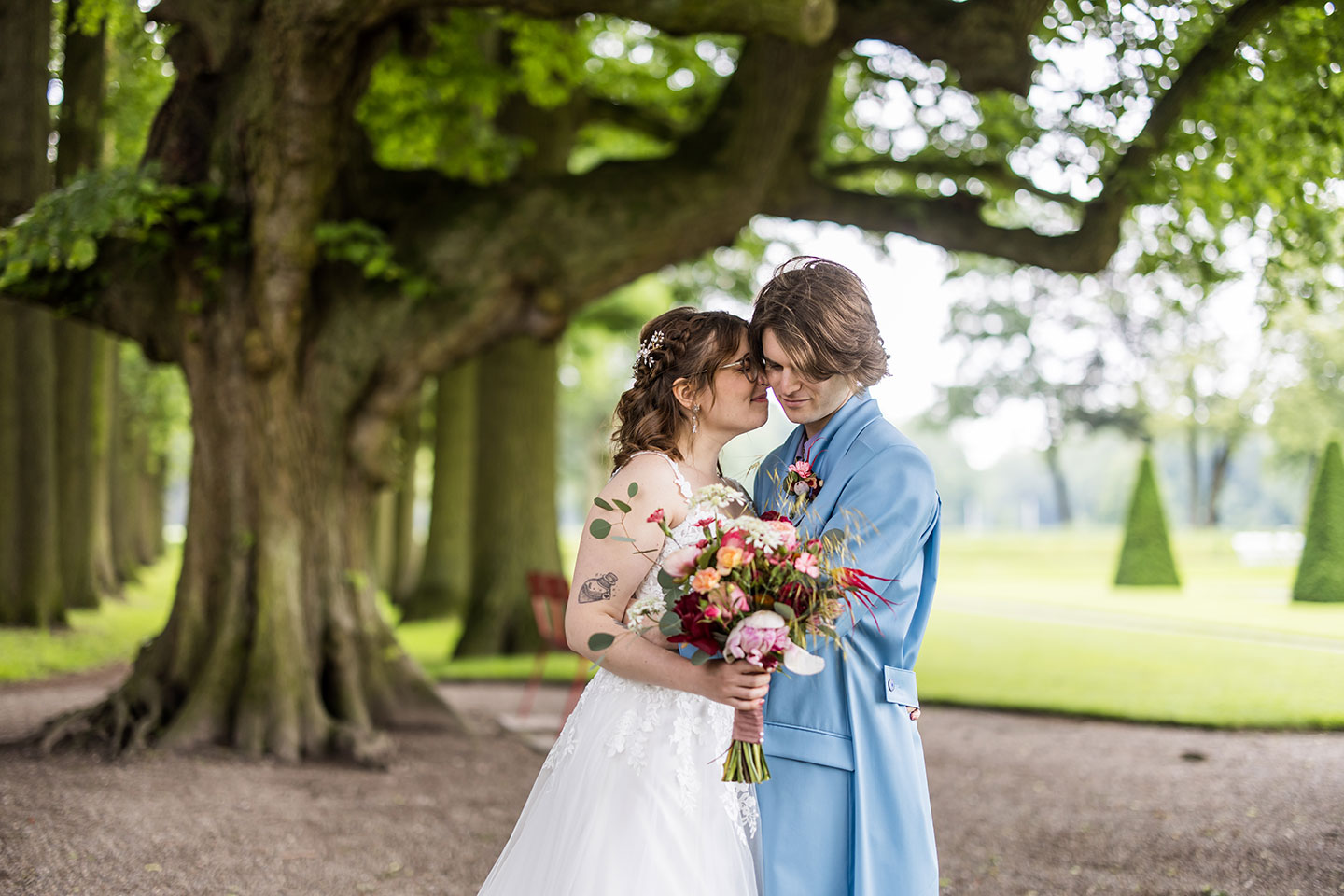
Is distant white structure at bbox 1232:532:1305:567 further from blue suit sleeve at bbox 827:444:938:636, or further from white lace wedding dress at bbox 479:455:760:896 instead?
white lace wedding dress at bbox 479:455:760:896

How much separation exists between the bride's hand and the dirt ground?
3229 mm

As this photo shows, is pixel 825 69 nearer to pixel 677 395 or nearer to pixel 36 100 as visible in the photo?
pixel 677 395

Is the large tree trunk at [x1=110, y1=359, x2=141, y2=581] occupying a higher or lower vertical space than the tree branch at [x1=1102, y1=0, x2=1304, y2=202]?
lower

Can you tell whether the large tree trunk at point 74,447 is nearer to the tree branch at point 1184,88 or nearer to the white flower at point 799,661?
the tree branch at point 1184,88

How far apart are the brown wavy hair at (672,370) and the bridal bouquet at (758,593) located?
24.3 inches

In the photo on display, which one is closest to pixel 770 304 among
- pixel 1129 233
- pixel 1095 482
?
pixel 1129 233

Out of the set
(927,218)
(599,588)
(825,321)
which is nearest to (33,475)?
(927,218)

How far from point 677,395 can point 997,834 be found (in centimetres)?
434

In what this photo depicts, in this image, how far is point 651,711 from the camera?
2.95 m

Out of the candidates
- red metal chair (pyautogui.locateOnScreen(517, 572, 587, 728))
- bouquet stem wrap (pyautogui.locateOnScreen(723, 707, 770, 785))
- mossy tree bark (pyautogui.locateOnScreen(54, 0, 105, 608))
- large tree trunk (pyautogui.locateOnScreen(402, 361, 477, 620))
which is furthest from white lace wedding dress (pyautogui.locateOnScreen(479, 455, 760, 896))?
large tree trunk (pyautogui.locateOnScreen(402, 361, 477, 620))

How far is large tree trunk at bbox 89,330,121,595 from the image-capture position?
643 inches

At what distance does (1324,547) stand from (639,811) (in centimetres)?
693

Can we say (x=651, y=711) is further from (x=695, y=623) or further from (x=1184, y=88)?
(x=1184, y=88)

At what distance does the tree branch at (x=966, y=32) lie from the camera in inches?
261
